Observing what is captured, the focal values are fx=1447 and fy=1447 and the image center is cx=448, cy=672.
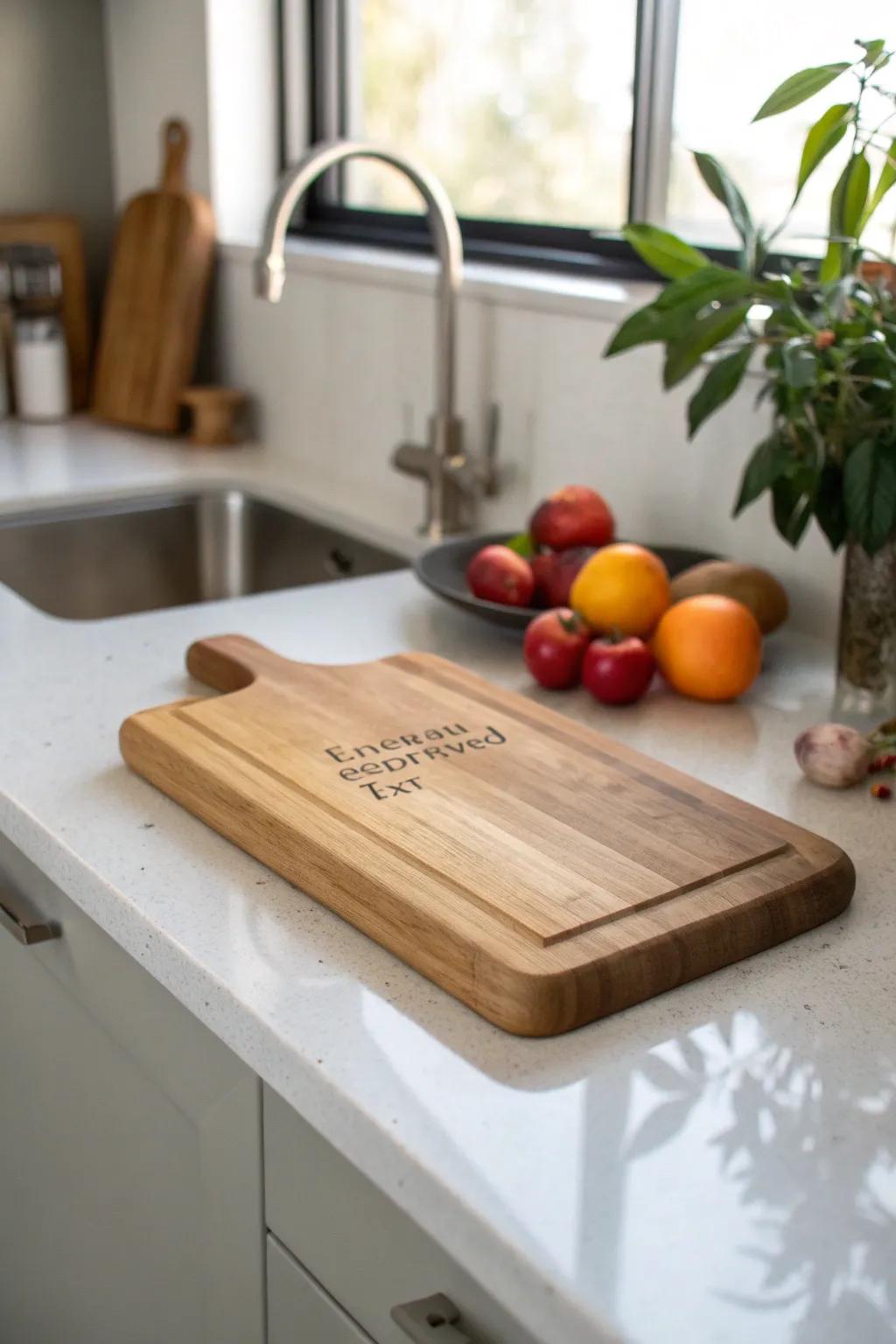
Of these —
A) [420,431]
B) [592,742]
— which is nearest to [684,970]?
[592,742]

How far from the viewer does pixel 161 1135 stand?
0.92 meters

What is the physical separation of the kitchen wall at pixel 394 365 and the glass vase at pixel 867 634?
0.18 metres

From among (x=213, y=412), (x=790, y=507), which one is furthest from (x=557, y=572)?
(x=213, y=412)

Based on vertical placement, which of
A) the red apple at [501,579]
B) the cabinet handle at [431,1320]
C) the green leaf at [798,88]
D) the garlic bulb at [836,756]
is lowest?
the cabinet handle at [431,1320]

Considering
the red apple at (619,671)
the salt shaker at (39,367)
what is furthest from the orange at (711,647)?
the salt shaker at (39,367)

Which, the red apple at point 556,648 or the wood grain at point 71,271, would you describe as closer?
the red apple at point 556,648

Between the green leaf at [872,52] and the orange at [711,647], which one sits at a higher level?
the green leaf at [872,52]

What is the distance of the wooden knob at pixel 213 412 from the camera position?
2023mm

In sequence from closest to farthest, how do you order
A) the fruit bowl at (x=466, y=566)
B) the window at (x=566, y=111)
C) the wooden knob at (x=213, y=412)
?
the fruit bowl at (x=466, y=566) → the window at (x=566, y=111) → the wooden knob at (x=213, y=412)

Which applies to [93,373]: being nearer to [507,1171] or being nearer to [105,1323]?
[105,1323]

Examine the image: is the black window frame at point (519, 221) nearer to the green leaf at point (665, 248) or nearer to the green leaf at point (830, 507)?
the green leaf at point (665, 248)

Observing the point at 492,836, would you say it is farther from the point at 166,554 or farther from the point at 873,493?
the point at 166,554

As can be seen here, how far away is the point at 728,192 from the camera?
3.56 feet

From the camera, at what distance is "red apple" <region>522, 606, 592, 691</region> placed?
1.17 m
